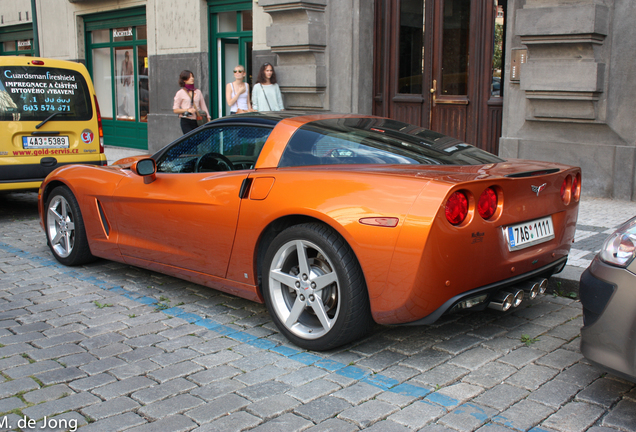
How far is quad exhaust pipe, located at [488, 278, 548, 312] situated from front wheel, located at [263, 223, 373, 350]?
71 cm

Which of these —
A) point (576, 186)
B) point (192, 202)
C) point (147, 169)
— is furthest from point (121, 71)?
point (576, 186)

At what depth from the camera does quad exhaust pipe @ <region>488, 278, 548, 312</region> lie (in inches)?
142

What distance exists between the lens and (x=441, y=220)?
126 inches

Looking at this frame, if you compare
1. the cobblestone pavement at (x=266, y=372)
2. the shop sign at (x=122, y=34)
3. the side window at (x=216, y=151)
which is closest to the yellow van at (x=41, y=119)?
the cobblestone pavement at (x=266, y=372)

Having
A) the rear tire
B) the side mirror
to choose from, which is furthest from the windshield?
the rear tire

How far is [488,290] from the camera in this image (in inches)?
138

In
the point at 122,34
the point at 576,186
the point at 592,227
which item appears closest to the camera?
the point at 576,186

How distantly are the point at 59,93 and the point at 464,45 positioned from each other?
19.1 feet

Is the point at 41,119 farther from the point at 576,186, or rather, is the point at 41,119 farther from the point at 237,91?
the point at 576,186

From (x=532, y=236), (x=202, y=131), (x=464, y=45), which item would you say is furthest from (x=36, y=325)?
(x=464, y=45)

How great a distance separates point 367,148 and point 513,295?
1209 millimetres

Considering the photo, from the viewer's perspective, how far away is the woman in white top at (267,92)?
10.9m

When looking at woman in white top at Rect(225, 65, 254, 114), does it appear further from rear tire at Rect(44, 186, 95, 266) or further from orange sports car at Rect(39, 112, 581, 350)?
orange sports car at Rect(39, 112, 581, 350)

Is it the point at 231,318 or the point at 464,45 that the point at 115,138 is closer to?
the point at 464,45
